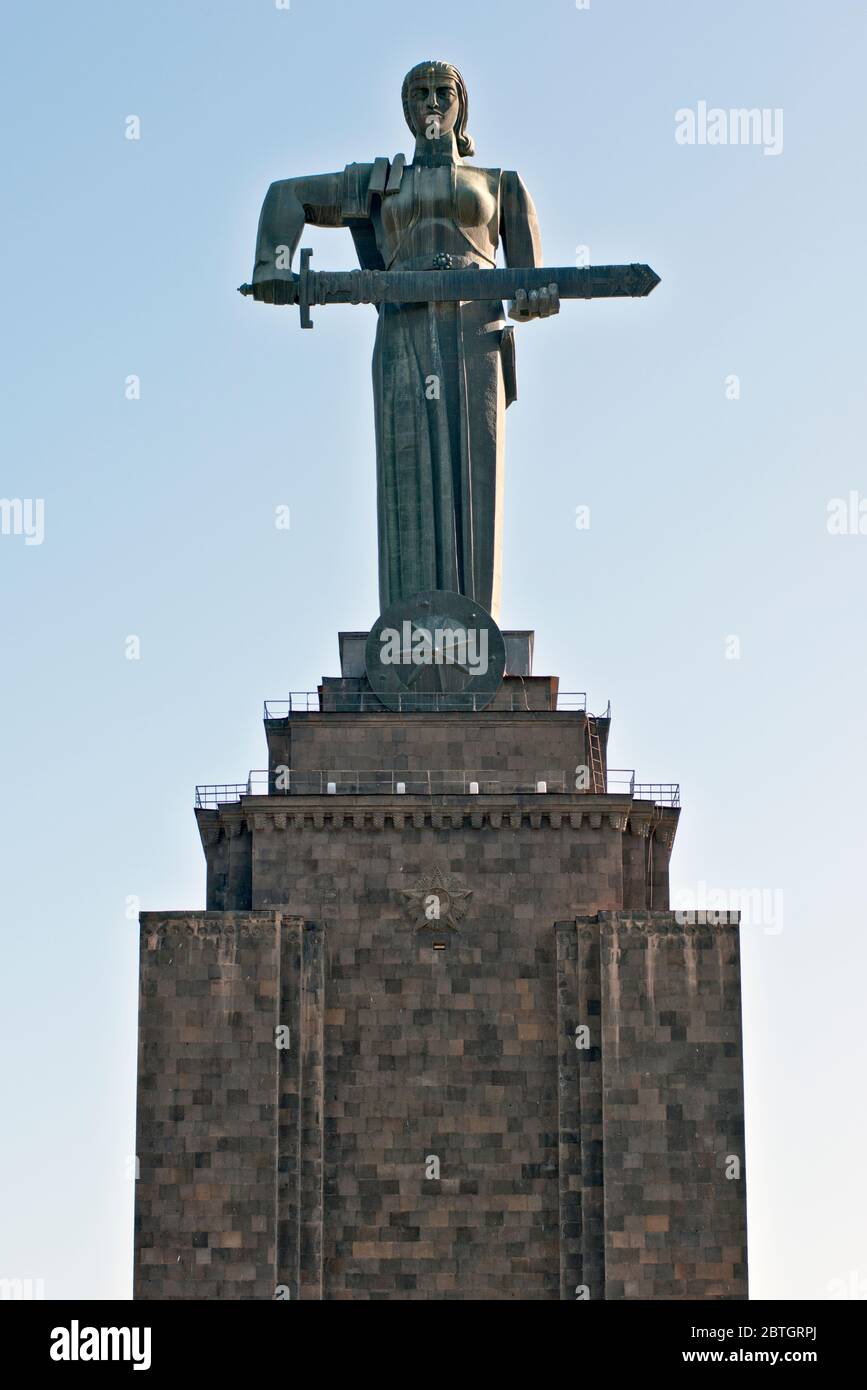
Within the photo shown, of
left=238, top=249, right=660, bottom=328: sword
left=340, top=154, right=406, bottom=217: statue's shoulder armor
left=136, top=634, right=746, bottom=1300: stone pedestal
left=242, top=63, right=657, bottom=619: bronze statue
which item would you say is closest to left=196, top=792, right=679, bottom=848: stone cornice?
left=136, top=634, right=746, bottom=1300: stone pedestal

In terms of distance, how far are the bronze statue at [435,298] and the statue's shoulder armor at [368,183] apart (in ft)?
0.08

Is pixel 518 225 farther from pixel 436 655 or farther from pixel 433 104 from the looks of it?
pixel 436 655

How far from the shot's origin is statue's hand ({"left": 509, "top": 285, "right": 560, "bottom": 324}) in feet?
226

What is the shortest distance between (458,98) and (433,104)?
2.53ft

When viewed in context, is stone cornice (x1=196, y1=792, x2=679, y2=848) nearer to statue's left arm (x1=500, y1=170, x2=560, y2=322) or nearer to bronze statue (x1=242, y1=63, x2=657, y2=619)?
bronze statue (x1=242, y1=63, x2=657, y2=619)

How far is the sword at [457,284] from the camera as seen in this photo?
227 ft

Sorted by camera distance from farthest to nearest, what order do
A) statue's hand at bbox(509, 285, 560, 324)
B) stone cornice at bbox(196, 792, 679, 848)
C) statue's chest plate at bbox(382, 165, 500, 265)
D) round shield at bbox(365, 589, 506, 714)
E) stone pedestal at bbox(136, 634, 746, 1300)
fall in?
statue's chest plate at bbox(382, 165, 500, 265) < statue's hand at bbox(509, 285, 560, 324) < round shield at bbox(365, 589, 506, 714) < stone cornice at bbox(196, 792, 679, 848) < stone pedestal at bbox(136, 634, 746, 1300)

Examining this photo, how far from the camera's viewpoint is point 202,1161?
61.1m

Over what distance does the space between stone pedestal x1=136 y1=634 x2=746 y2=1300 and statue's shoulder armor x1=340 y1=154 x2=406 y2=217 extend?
14.5 metres

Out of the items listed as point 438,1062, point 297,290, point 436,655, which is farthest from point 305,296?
point 438,1062
